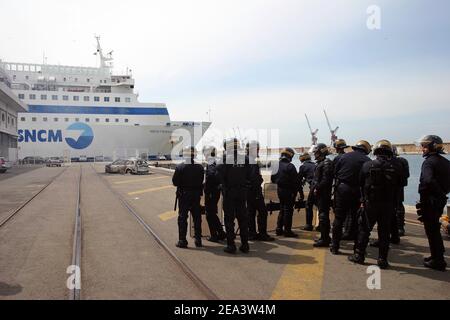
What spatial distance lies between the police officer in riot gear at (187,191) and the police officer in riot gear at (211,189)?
0.36m

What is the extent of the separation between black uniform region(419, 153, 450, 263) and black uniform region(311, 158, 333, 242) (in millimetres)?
1561

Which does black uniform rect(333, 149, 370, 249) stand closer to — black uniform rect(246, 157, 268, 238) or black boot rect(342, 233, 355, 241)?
black boot rect(342, 233, 355, 241)

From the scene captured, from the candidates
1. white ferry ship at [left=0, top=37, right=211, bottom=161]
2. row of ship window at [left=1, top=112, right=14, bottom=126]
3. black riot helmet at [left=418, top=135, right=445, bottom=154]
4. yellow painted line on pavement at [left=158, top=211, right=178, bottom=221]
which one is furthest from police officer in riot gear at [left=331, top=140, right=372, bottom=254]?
white ferry ship at [left=0, top=37, right=211, bottom=161]

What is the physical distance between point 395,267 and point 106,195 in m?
12.2

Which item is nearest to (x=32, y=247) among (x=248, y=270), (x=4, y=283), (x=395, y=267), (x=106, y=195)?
(x=4, y=283)

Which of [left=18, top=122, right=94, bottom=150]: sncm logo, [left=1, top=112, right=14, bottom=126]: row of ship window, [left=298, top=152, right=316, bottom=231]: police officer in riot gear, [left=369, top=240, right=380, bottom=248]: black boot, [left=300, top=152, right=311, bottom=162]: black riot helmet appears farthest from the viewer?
[left=18, top=122, right=94, bottom=150]: sncm logo

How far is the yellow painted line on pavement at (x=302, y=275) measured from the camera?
4.41 metres

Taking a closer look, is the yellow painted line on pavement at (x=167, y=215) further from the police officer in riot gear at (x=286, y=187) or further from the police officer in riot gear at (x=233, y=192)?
the police officer in riot gear at (x=233, y=192)

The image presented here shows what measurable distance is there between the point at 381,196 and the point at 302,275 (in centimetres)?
163

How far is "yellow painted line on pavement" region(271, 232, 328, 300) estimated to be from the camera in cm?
441

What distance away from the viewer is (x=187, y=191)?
672 cm

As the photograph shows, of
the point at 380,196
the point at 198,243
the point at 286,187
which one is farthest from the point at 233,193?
the point at 380,196

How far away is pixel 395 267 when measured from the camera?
18.2 feet
